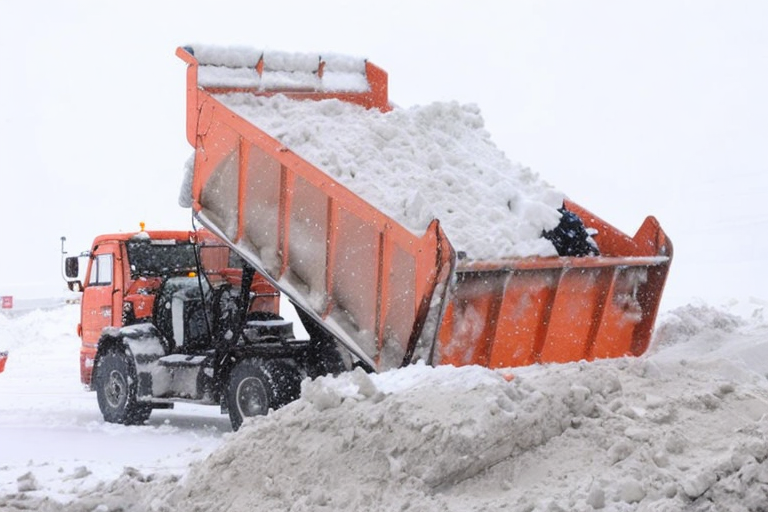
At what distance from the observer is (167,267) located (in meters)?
10.6

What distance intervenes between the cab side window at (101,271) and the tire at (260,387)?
261 cm

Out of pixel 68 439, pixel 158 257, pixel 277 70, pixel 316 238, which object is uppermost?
pixel 277 70

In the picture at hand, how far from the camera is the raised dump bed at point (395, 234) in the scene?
7039 mm

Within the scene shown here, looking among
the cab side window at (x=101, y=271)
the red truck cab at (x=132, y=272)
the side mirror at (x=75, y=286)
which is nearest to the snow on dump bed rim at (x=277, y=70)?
the red truck cab at (x=132, y=272)

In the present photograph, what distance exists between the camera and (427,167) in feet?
27.1

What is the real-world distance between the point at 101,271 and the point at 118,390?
4.58 ft

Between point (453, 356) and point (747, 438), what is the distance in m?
2.72

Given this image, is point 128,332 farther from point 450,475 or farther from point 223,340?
point 450,475

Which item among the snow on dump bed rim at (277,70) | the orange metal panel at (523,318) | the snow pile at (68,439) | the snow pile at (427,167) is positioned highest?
the snow on dump bed rim at (277,70)

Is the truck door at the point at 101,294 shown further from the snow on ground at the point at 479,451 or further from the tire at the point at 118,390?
the snow on ground at the point at 479,451

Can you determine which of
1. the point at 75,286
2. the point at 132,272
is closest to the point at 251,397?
the point at 132,272

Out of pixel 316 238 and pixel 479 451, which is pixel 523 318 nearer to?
pixel 316 238

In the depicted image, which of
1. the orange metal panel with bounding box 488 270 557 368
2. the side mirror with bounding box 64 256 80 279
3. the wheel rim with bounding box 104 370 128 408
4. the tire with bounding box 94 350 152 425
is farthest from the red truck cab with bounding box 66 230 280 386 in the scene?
the orange metal panel with bounding box 488 270 557 368

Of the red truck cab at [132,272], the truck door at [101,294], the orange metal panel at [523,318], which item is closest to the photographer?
the orange metal panel at [523,318]
